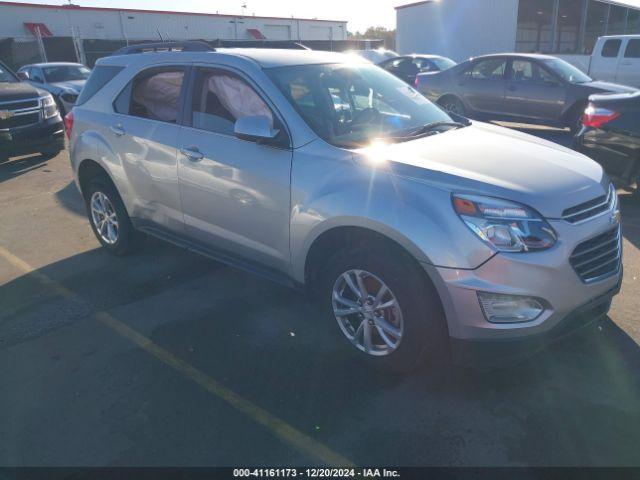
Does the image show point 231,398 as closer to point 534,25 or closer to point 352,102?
point 352,102

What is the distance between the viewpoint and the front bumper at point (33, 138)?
866cm

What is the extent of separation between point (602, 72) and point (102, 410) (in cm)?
1634

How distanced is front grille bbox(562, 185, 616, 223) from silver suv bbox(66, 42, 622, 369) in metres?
0.01

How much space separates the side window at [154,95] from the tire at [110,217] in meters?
0.79

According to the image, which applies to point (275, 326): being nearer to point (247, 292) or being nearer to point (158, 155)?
point (247, 292)

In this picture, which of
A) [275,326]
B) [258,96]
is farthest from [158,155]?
[275,326]

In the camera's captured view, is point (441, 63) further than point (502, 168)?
Yes

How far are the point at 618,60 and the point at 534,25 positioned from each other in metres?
30.5

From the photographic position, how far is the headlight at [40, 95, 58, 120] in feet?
30.6

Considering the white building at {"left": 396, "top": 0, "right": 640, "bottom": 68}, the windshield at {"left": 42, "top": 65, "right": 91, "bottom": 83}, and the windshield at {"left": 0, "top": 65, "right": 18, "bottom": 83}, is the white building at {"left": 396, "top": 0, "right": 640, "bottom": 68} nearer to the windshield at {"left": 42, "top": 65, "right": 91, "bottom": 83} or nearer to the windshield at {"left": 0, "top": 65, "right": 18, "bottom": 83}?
the windshield at {"left": 42, "top": 65, "right": 91, "bottom": 83}

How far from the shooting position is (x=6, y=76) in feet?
31.8

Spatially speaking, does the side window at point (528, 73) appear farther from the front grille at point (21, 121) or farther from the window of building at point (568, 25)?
the window of building at point (568, 25)

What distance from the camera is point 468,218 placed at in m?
2.65

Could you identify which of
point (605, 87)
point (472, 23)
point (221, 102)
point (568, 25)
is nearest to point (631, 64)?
point (605, 87)
